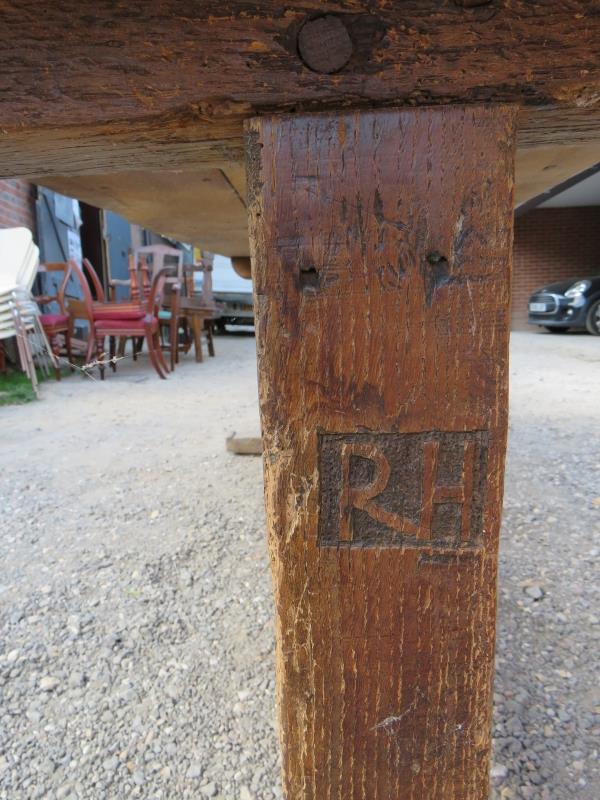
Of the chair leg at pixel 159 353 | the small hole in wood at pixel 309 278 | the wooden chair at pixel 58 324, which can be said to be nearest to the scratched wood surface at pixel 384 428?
the small hole in wood at pixel 309 278

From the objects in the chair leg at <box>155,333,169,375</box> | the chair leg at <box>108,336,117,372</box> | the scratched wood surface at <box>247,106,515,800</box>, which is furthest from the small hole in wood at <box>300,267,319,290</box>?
the chair leg at <box>108,336,117,372</box>

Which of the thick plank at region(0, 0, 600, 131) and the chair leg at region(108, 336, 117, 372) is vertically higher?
the thick plank at region(0, 0, 600, 131)

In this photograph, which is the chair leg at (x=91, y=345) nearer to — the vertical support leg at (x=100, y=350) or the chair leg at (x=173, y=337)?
the vertical support leg at (x=100, y=350)

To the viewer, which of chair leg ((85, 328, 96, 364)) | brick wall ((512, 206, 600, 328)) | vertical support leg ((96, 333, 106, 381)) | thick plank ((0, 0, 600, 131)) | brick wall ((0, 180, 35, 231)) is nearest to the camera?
thick plank ((0, 0, 600, 131))

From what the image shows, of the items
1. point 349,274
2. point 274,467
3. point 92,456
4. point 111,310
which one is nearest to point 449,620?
point 274,467

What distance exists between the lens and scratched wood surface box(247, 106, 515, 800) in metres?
0.57

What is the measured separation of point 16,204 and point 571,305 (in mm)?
7204

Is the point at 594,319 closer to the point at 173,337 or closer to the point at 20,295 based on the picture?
the point at 173,337

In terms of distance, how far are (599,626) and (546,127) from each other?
4.00 feet

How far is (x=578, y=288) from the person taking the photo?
821 cm

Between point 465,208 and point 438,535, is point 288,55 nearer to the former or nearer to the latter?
point 465,208

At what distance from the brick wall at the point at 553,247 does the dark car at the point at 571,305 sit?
1.72 m

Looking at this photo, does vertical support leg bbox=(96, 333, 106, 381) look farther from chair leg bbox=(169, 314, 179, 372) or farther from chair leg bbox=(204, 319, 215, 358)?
chair leg bbox=(204, 319, 215, 358)

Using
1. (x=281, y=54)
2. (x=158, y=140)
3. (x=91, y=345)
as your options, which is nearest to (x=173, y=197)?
(x=158, y=140)
